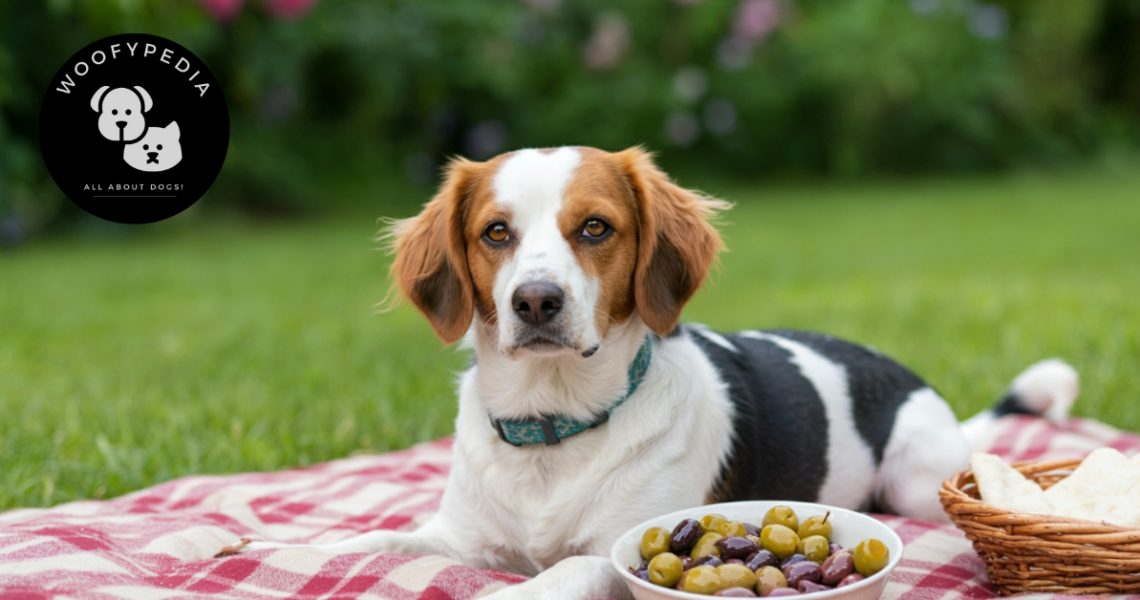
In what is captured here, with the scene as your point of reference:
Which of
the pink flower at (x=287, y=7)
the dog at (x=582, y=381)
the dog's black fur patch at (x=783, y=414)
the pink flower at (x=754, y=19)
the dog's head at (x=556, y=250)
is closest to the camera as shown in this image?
the dog's head at (x=556, y=250)

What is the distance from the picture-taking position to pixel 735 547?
2586 mm

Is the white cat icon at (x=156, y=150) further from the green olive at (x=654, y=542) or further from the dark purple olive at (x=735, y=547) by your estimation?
the dark purple olive at (x=735, y=547)

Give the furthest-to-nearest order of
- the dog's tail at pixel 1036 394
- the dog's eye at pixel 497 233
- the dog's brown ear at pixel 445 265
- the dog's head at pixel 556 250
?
the dog's tail at pixel 1036 394, the dog's brown ear at pixel 445 265, the dog's eye at pixel 497 233, the dog's head at pixel 556 250

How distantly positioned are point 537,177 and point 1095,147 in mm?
18465

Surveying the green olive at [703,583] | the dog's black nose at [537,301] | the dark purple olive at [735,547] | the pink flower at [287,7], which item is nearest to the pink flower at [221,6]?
the pink flower at [287,7]

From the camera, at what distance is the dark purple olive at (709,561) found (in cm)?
→ 253

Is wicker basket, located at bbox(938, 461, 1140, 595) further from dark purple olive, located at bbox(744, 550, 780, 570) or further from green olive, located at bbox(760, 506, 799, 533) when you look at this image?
dark purple olive, located at bbox(744, 550, 780, 570)

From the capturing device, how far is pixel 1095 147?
735 inches

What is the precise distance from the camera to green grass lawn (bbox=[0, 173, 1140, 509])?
4.63 metres

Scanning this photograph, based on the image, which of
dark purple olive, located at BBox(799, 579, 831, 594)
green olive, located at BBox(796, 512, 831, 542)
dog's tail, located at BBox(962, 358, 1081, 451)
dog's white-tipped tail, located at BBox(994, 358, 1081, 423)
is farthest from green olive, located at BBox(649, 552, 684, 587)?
dog's white-tipped tail, located at BBox(994, 358, 1081, 423)

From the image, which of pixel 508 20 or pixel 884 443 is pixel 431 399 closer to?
pixel 884 443

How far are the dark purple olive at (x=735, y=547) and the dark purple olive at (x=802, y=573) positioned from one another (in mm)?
110

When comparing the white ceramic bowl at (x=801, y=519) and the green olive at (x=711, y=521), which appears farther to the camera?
the green olive at (x=711, y=521)

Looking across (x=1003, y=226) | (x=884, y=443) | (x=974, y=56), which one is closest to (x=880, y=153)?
(x=974, y=56)
